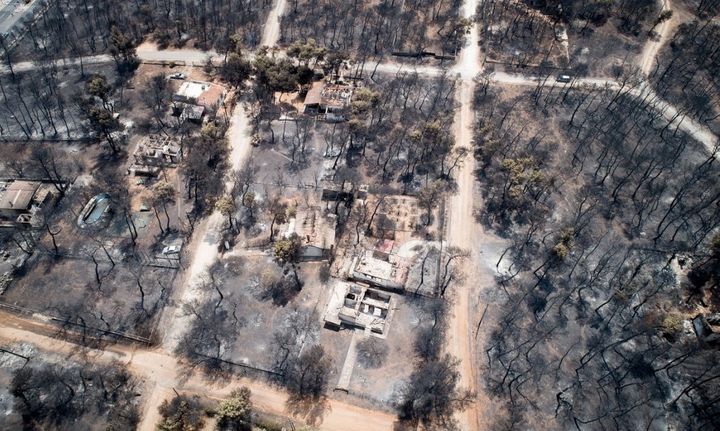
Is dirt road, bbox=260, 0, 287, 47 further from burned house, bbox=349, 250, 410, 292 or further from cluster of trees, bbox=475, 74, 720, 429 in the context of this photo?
burned house, bbox=349, 250, 410, 292

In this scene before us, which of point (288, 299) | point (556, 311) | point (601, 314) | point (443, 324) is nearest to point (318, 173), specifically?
point (288, 299)

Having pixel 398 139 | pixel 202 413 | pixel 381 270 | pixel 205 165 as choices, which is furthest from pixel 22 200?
pixel 398 139

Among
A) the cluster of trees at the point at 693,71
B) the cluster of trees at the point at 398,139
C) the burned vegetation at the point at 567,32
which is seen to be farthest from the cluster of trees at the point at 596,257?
the burned vegetation at the point at 567,32

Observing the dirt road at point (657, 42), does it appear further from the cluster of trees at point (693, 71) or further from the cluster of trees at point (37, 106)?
the cluster of trees at point (37, 106)

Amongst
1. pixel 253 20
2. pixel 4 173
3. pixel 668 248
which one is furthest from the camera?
pixel 253 20

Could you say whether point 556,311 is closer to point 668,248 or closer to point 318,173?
point 668,248

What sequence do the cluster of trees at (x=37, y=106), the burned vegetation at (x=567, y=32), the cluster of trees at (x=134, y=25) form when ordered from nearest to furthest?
the cluster of trees at (x=37, y=106) < the burned vegetation at (x=567, y=32) < the cluster of trees at (x=134, y=25)

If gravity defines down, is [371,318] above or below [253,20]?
below
